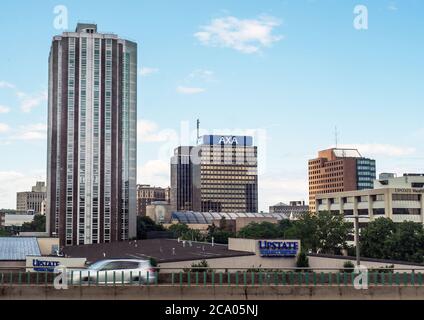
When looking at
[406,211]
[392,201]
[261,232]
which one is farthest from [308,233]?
[261,232]

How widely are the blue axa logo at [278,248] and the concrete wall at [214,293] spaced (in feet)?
174

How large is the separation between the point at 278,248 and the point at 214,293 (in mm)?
54945

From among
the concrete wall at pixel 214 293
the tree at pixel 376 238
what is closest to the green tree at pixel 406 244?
the tree at pixel 376 238

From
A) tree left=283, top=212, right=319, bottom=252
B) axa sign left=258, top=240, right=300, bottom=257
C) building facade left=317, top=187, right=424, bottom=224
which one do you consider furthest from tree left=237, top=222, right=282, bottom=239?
axa sign left=258, top=240, right=300, bottom=257

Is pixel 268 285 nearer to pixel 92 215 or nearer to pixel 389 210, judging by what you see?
pixel 389 210

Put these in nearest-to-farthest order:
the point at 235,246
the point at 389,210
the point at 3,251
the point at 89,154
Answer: the point at 3,251, the point at 235,246, the point at 389,210, the point at 89,154

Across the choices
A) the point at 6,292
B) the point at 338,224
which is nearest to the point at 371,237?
the point at 338,224

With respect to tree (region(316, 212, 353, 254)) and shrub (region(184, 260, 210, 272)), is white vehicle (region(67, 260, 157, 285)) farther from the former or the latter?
tree (region(316, 212, 353, 254))

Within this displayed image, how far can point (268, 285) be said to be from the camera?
110ft

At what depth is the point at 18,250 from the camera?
91500 millimetres

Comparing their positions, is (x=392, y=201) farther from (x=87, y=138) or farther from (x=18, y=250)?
(x=18, y=250)

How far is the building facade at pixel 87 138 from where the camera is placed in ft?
578

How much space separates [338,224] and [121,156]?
286 ft
